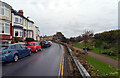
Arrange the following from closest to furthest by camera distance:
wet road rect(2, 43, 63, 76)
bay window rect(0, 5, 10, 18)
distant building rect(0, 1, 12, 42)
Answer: wet road rect(2, 43, 63, 76) → distant building rect(0, 1, 12, 42) → bay window rect(0, 5, 10, 18)

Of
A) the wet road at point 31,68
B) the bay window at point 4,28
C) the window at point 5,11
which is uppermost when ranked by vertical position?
the window at point 5,11

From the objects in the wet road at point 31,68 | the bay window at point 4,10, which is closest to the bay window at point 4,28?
the bay window at point 4,10

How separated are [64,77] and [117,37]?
174 inches

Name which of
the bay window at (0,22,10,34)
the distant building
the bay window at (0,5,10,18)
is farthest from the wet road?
the bay window at (0,5,10,18)

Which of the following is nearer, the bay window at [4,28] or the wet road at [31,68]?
the wet road at [31,68]

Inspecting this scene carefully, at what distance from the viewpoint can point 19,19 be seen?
21516 mm

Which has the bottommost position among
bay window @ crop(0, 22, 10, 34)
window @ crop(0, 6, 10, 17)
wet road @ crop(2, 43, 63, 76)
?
wet road @ crop(2, 43, 63, 76)

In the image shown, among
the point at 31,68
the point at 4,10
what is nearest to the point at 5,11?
the point at 4,10

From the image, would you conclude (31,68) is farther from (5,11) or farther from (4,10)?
(5,11)

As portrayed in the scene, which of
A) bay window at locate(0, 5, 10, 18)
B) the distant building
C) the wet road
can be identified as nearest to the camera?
the wet road

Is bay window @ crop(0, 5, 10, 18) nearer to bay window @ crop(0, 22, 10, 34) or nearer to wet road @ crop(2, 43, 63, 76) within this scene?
bay window @ crop(0, 22, 10, 34)

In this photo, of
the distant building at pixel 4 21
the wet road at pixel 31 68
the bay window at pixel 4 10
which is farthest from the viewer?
the bay window at pixel 4 10

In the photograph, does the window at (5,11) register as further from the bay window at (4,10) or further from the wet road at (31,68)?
the wet road at (31,68)

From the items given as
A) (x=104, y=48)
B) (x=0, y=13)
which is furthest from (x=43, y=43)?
(x=104, y=48)
